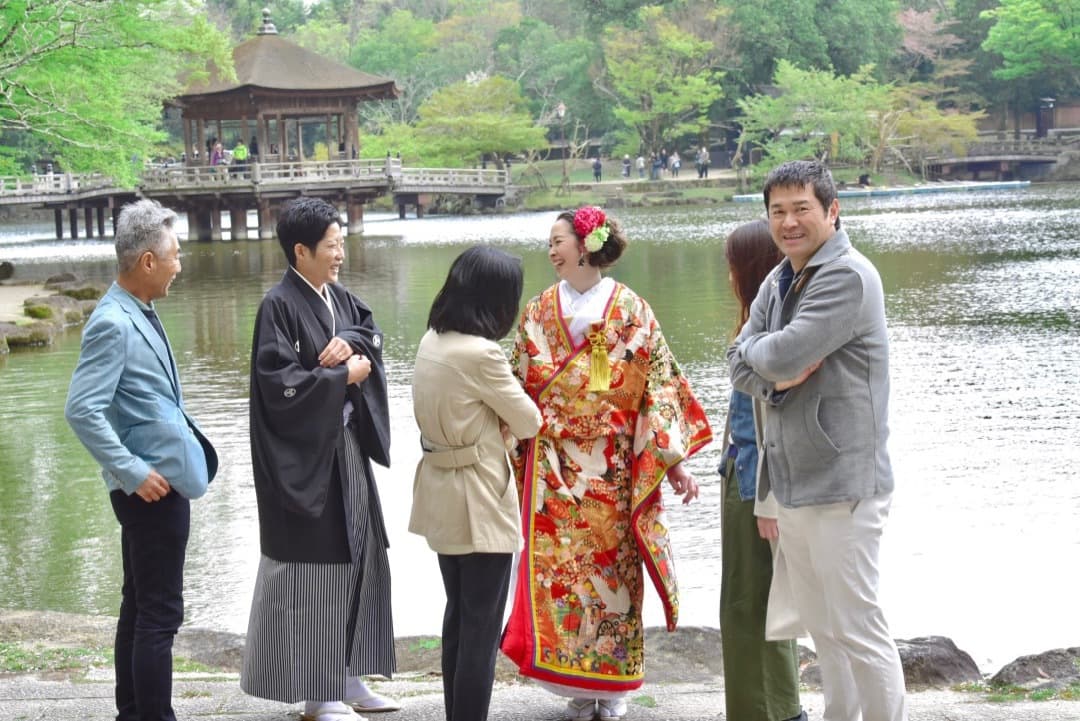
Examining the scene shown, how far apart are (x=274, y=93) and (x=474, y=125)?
309 inches

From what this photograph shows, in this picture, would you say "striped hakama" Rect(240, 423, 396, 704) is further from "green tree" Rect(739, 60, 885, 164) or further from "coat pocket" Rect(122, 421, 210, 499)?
"green tree" Rect(739, 60, 885, 164)

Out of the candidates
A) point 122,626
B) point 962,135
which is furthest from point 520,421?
point 962,135

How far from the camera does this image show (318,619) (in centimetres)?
331

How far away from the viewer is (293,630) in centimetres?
330

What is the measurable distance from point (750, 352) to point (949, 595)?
2.98 metres

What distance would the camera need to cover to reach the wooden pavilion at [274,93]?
31344 mm

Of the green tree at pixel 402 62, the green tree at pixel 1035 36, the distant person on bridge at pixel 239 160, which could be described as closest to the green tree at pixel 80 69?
the distant person on bridge at pixel 239 160

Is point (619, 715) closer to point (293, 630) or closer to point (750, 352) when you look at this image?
point (293, 630)

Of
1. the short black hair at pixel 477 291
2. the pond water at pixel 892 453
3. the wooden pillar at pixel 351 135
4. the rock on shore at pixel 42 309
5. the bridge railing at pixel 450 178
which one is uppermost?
the wooden pillar at pixel 351 135

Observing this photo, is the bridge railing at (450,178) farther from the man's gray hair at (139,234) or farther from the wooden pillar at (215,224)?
the man's gray hair at (139,234)

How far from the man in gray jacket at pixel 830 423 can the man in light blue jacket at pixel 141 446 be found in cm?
134

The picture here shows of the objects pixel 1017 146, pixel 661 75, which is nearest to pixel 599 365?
pixel 661 75

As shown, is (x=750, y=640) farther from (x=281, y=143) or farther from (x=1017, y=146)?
(x=1017, y=146)

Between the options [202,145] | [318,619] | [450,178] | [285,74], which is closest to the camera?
[318,619]
